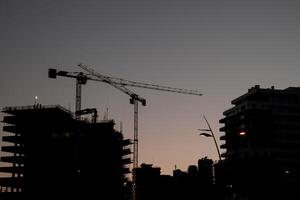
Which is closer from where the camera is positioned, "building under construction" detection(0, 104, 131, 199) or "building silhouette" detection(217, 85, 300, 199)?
"building silhouette" detection(217, 85, 300, 199)

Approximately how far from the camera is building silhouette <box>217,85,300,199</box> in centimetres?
2315

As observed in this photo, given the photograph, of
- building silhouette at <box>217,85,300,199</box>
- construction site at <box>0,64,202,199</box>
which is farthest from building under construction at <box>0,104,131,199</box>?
building silhouette at <box>217,85,300,199</box>

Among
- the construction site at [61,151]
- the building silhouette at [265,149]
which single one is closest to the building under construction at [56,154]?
the construction site at [61,151]

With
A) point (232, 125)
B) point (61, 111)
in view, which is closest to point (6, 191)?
point (61, 111)

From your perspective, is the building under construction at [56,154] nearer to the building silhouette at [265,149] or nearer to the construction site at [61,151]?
the construction site at [61,151]

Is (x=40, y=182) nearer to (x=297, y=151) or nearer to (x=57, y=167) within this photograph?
(x=57, y=167)

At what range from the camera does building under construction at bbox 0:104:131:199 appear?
484ft

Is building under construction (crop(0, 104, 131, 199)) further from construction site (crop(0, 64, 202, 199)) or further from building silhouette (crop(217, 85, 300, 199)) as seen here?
building silhouette (crop(217, 85, 300, 199))

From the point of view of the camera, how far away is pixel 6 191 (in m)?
149

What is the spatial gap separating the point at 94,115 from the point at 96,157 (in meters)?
21.6

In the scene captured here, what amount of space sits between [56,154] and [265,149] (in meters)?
81.4

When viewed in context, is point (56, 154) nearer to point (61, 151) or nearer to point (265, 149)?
point (61, 151)

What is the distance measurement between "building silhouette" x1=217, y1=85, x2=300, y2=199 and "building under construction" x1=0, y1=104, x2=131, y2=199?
1868 inches

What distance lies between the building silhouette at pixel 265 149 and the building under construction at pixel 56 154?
4745 centimetres
